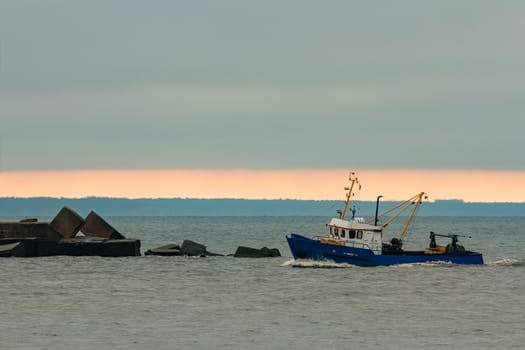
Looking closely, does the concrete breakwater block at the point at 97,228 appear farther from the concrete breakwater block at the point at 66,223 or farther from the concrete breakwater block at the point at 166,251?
the concrete breakwater block at the point at 166,251

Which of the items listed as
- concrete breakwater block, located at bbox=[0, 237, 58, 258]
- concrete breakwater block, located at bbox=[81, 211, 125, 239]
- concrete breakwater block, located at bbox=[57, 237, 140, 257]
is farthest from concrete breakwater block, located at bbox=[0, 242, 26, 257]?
concrete breakwater block, located at bbox=[81, 211, 125, 239]

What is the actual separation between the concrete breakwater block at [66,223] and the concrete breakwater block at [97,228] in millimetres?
2446

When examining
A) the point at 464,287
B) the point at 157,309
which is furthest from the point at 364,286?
the point at 157,309

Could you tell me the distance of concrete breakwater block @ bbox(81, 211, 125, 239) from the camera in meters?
83.6

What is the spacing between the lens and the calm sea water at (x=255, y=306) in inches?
1503

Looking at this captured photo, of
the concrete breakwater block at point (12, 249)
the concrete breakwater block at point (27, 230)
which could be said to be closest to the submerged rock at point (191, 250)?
the concrete breakwater block at point (27, 230)

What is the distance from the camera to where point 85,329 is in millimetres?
40656

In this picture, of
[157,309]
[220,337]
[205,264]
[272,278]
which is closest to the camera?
[220,337]

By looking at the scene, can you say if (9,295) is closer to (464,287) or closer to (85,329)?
(85,329)

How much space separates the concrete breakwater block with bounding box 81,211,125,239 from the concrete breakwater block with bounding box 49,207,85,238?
2.45 metres

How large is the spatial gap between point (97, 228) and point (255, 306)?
36.9 meters

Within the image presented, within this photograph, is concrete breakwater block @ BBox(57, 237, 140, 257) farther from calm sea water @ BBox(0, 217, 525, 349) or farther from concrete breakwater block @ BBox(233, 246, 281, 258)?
concrete breakwater block @ BBox(233, 246, 281, 258)

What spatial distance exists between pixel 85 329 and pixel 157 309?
768 centimetres

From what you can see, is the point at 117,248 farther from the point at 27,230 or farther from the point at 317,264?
the point at 317,264
